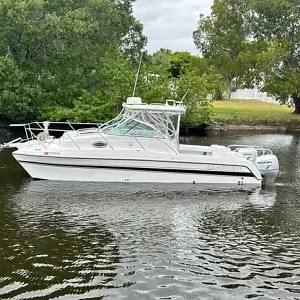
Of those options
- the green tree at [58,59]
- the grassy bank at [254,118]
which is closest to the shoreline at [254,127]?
the grassy bank at [254,118]

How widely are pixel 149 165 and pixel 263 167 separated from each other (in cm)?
470

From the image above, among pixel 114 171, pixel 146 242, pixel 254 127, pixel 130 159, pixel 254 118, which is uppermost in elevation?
pixel 254 118

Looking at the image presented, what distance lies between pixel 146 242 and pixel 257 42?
38686mm

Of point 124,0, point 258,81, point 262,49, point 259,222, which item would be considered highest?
point 124,0

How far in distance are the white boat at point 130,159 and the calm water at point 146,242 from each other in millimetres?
739

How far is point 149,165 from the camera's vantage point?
17500mm

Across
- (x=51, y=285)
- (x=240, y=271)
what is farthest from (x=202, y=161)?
(x=51, y=285)

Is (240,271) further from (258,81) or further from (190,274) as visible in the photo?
(258,81)

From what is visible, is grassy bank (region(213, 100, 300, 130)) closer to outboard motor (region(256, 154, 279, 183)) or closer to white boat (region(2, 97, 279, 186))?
outboard motor (region(256, 154, 279, 183))

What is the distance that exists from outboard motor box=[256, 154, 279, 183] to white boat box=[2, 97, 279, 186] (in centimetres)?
9

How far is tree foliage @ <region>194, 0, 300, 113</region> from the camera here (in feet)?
140

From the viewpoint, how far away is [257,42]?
4553 centimetres

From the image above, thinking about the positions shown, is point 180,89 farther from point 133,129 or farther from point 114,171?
point 114,171

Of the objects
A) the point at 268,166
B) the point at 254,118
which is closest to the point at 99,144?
the point at 268,166
